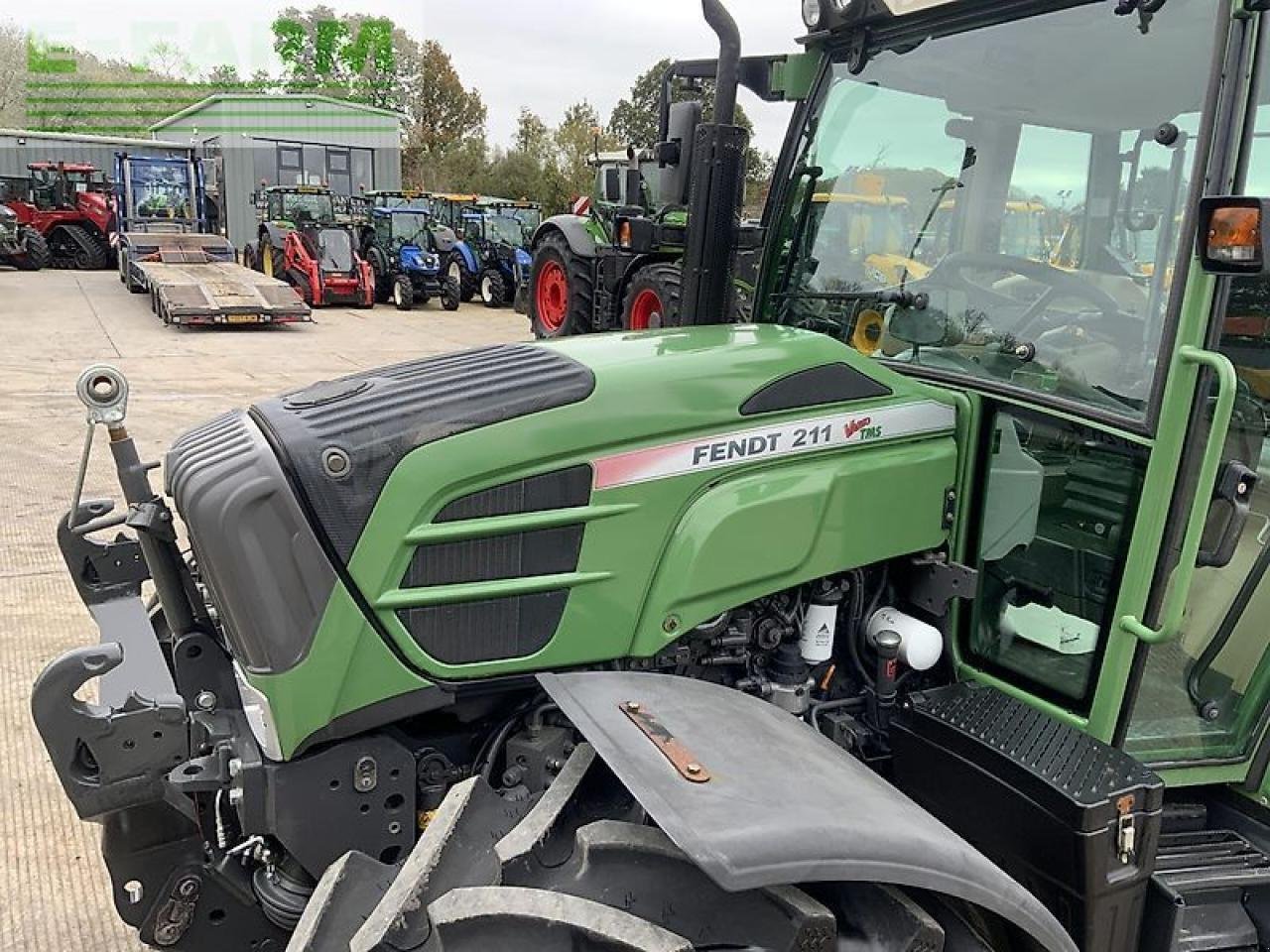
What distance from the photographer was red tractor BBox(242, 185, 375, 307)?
1927 centimetres

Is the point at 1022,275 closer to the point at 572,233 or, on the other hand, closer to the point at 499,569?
the point at 499,569

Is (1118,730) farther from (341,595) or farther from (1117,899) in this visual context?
(341,595)

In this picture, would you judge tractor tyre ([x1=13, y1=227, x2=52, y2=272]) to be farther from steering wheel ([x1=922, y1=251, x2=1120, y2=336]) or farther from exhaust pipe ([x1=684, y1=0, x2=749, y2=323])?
steering wheel ([x1=922, y1=251, x2=1120, y2=336])

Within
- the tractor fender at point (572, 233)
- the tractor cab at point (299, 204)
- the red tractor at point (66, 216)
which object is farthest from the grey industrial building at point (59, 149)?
the tractor fender at point (572, 233)

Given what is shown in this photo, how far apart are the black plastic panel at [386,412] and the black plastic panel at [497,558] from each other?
143 millimetres

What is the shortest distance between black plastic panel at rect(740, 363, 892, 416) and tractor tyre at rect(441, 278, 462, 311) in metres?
17.8

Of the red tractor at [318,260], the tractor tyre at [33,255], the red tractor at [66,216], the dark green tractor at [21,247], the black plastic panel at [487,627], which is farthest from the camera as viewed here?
the red tractor at [66,216]

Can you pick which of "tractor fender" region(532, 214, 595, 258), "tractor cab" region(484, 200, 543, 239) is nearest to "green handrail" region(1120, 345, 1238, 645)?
"tractor fender" region(532, 214, 595, 258)

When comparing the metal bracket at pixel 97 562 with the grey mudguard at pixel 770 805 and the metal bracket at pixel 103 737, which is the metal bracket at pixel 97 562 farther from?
the grey mudguard at pixel 770 805

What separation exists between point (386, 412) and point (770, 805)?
1043mm

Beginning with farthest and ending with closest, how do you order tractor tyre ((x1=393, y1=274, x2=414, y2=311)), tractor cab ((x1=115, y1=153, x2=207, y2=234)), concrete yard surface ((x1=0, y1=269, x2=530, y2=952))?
tractor cab ((x1=115, y1=153, x2=207, y2=234)) → tractor tyre ((x1=393, y1=274, x2=414, y2=311)) → concrete yard surface ((x1=0, y1=269, x2=530, y2=952))

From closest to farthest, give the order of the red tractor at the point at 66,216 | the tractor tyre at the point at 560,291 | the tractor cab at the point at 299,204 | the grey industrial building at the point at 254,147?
the tractor tyre at the point at 560,291 < the tractor cab at the point at 299,204 < the red tractor at the point at 66,216 < the grey industrial building at the point at 254,147

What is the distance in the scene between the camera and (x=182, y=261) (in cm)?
1928

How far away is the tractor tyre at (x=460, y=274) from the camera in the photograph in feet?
66.0
